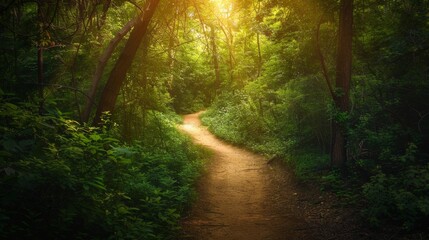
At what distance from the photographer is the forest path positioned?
693 centimetres

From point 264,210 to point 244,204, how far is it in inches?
28.3

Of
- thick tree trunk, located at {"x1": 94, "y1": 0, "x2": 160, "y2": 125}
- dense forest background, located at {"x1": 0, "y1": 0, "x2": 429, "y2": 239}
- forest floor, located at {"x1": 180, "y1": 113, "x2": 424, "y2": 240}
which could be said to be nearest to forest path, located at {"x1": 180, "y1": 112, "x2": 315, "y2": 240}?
forest floor, located at {"x1": 180, "y1": 113, "x2": 424, "y2": 240}

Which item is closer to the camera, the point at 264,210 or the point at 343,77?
the point at 264,210

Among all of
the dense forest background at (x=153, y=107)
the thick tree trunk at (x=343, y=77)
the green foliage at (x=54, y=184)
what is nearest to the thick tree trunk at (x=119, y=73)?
the dense forest background at (x=153, y=107)

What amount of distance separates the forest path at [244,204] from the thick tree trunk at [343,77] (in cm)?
180

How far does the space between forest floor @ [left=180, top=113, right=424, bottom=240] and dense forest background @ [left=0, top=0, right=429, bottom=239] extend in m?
0.44

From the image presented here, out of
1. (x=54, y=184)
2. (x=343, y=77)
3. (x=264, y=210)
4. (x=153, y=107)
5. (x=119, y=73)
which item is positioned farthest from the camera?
(x=153, y=107)

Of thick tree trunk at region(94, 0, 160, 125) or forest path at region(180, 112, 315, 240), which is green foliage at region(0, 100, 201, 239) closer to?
forest path at region(180, 112, 315, 240)

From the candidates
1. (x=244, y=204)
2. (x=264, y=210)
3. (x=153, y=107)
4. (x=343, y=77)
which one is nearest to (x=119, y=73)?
(x=153, y=107)

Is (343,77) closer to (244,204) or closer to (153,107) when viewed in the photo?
(244,204)

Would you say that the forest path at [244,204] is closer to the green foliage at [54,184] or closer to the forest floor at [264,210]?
the forest floor at [264,210]

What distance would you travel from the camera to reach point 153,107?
1071 cm

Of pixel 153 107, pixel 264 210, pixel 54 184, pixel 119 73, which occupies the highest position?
pixel 119 73

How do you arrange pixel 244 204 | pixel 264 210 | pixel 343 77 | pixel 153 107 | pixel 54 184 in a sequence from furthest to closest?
pixel 153 107 → pixel 343 77 → pixel 244 204 → pixel 264 210 → pixel 54 184
